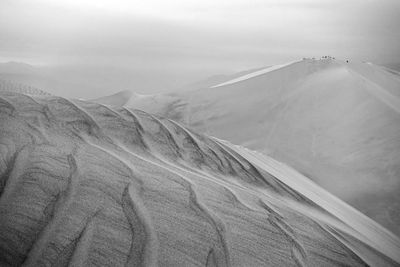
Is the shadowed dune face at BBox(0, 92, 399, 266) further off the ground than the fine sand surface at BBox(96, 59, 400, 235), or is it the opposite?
the shadowed dune face at BBox(0, 92, 399, 266)

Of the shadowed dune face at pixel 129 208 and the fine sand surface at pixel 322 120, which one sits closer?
the shadowed dune face at pixel 129 208

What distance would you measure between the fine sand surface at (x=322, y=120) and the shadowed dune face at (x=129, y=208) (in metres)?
3.67

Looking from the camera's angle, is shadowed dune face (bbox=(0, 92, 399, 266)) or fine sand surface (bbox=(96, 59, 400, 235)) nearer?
shadowed dune face (bbox=(0, 92, 399, 266))

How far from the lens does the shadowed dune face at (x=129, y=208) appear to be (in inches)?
57.6

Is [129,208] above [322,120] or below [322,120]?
above

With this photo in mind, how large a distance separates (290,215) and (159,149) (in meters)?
0.86

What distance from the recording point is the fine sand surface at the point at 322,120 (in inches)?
249

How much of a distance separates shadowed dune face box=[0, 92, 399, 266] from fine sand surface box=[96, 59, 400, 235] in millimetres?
3675

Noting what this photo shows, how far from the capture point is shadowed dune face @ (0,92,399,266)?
1462 mm

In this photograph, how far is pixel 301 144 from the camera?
318 inches

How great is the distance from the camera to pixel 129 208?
1.64 meters

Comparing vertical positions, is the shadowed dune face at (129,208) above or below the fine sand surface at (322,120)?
above

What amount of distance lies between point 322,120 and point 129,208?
786 centimetres

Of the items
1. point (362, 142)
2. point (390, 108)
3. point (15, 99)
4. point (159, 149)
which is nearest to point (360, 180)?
point (362, 142)
